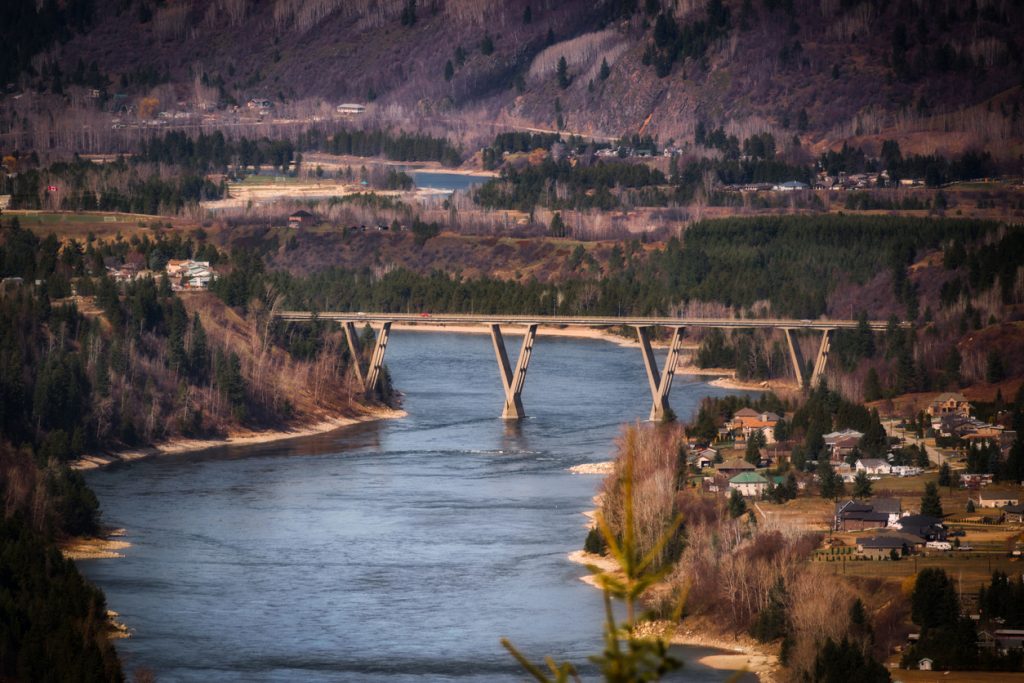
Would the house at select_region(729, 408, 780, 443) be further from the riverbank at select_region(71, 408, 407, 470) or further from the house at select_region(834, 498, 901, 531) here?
the riverbank at select_region(71, 408, 407, 470)

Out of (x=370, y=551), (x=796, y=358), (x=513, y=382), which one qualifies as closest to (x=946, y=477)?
(x=370, y=551)

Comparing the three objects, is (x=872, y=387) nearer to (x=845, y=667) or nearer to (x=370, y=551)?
(x=370, y=551)

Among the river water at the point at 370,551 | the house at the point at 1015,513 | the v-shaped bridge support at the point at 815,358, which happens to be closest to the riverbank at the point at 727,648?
the river water at the point at 370,551

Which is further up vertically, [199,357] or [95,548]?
[199,357]

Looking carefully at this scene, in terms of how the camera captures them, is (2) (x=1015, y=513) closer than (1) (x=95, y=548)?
No

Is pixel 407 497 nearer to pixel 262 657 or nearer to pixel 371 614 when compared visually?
pixel 371 614

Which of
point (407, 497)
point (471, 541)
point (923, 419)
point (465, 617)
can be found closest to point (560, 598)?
point (465, 617)

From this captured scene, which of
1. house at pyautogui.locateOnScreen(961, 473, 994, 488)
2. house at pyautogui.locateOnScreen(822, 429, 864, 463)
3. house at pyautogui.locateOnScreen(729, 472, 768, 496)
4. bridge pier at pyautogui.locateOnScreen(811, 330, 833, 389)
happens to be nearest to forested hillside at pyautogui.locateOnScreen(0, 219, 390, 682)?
bridge pier at pyautogui.locateOnScreen(811, 330, 833, 389)
